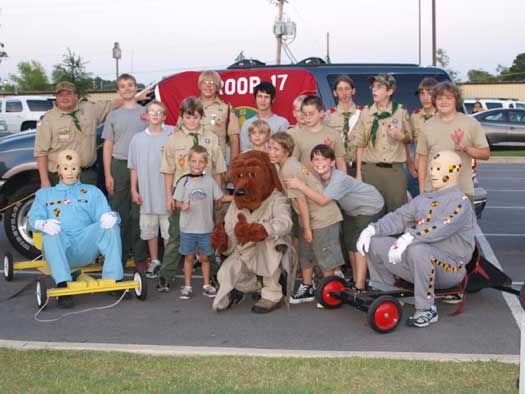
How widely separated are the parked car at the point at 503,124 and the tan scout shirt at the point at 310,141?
67.4ft

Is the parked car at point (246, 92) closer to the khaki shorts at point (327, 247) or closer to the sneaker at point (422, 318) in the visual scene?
the khaki shorts at point (327, 247)

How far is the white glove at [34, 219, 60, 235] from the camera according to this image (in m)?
7.06

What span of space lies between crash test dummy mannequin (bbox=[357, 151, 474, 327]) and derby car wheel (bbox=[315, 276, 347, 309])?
0.35 metres

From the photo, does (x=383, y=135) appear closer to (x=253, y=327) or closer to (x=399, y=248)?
(x=399, y=248)

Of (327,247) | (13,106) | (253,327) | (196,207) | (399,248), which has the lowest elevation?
(253,327)

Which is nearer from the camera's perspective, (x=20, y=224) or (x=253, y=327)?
(x=253, y=327)

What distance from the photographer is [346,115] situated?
7973 mm

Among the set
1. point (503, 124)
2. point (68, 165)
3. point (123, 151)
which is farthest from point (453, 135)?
point (503, 124)

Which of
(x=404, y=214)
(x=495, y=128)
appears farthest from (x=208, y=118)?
(x=495, y=128)

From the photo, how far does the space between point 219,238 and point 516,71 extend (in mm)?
80311

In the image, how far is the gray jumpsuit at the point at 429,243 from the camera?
6305 millimetres

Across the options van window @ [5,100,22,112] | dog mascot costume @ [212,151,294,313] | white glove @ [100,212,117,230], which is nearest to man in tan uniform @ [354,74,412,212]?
dog mascot costume @ [212,151,294,313]

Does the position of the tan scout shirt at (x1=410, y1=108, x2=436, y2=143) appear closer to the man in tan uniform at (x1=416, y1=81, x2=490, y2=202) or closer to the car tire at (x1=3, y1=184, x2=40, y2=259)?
the man in tan uniform at (x1=416, y1=81, x2=490, y2=202)

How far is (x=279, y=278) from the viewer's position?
283 inches
